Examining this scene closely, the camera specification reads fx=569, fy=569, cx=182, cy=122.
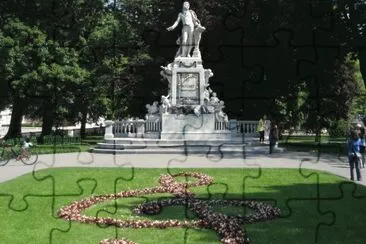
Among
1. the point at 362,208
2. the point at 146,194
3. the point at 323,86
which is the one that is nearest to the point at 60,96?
the point at 323,86

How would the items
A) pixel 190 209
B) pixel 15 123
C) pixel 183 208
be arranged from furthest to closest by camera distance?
pixel 15 123, pixel 183 208, pixel 190 209

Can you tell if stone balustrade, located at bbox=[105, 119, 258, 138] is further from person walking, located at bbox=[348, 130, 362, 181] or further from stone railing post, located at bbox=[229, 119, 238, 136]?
person walking, located at bbox=[348, 130, 362, 181]

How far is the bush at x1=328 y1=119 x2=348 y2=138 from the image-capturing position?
46456 mm

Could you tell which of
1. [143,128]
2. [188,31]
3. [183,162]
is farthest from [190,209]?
[188,31]

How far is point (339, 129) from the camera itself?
49.0 m

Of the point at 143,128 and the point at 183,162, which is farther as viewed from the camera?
the point at 143,128

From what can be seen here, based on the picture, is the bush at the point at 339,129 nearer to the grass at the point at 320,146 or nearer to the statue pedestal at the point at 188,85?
the grass at the point at 320,146

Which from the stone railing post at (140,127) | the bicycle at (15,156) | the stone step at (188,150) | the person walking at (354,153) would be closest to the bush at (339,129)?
the stone step at (188,150)

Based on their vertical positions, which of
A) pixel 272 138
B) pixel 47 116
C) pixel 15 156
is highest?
pixel 47 116

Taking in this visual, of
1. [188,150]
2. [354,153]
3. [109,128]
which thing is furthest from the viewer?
[109,128]

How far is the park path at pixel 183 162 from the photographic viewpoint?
2152 cm
